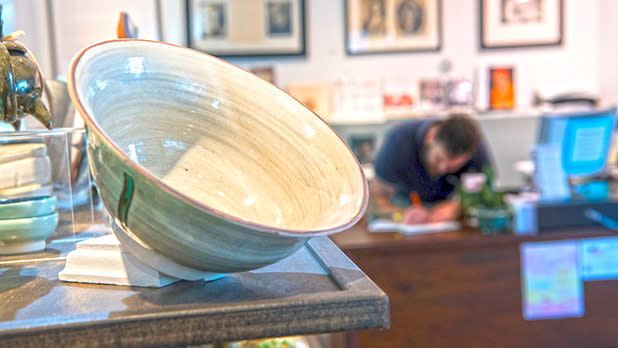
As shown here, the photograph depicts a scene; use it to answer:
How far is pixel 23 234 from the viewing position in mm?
818

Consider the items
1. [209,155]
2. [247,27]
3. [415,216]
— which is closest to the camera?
[209,155]

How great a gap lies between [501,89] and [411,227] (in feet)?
6.77

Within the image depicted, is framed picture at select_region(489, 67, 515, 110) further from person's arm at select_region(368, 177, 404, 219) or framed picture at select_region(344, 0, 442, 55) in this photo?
person's arm at select_region(368, 177, 404, 219)

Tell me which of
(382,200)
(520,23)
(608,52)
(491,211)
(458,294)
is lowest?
(458,294)

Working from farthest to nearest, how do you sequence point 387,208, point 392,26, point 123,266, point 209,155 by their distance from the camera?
1. point 392,26
2. point 387,208
3. point 209,155
4. point 123,266

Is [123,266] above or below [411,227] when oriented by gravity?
above

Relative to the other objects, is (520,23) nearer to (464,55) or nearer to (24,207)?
(464,55)

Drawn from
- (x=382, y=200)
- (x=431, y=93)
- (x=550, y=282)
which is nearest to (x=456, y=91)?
(x=431, y=93)

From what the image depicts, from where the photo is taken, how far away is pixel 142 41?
2.38ft

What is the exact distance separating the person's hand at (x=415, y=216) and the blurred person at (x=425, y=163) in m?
0.13

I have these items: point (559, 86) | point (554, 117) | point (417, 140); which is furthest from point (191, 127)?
point (559, 86)

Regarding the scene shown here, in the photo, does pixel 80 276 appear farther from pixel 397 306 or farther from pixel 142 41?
pixel 397 306

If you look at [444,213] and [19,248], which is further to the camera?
[444,213]

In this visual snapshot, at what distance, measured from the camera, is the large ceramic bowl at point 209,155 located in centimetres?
57
